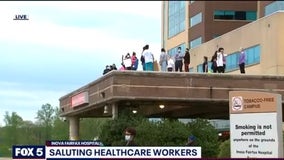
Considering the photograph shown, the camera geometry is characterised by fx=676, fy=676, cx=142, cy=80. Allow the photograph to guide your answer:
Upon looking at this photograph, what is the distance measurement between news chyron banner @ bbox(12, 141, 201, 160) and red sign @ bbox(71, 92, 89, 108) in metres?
26.3

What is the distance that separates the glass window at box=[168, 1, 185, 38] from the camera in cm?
8725

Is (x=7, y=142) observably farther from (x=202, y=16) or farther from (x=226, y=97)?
(x=226, y=97)

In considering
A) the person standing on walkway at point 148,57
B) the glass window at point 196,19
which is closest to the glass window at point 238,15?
the glass window at point 196,19

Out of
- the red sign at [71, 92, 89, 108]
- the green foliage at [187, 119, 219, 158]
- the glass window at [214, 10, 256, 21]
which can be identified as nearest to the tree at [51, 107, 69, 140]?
the glass window at [214, 10, 256, 21]

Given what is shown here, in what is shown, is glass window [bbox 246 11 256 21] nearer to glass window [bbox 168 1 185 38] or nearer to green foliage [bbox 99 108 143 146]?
glass window [bbox 168 1 185 38]

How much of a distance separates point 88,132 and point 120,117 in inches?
2329

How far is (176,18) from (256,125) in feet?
245

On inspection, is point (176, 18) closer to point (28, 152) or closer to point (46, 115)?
point (46, 115)

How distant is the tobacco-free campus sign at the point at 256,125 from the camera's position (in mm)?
15151

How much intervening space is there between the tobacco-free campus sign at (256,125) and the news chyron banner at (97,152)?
1586mm

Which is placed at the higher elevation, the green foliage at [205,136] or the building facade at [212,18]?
the building facade at [212,18]

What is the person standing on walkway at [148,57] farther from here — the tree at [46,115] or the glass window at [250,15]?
the tree at [46,115]

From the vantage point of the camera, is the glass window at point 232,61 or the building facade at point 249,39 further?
the glass window at point 232,61

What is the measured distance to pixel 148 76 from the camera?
34531mm
